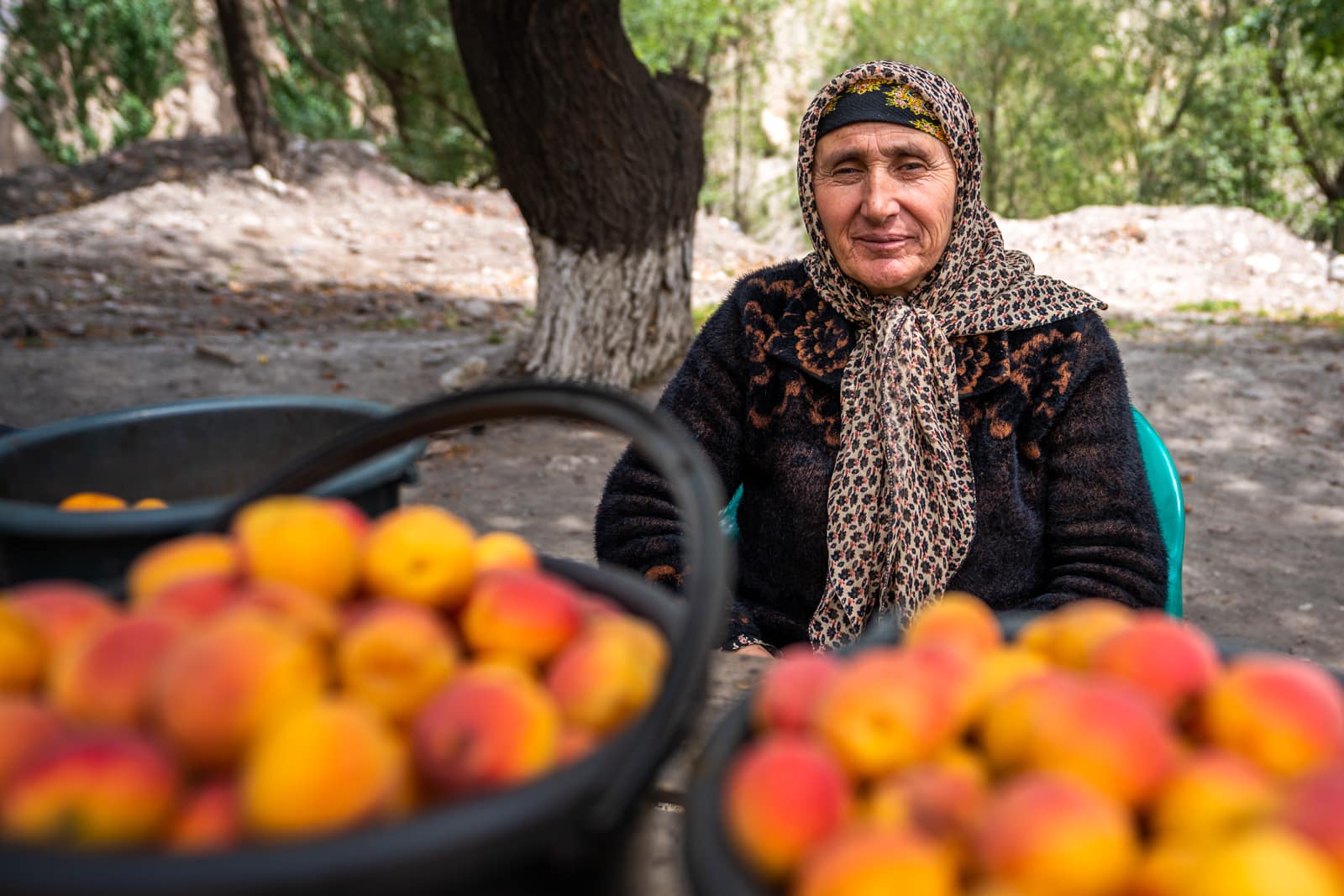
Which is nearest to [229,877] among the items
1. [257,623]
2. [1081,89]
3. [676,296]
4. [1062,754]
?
[257,623]

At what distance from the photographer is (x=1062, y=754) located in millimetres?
675

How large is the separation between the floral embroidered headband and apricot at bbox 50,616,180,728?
6.32 ft

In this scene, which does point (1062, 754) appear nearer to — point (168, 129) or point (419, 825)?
point (419, 825)

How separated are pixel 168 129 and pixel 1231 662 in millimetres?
23340

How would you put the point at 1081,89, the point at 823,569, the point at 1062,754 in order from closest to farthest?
the point at 1062,754, the point at 823,569, the point at 1081,89

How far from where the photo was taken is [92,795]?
22.9 inches

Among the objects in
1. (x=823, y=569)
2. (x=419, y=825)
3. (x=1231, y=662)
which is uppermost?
(x=419, y=825)

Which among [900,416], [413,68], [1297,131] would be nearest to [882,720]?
[900,416]

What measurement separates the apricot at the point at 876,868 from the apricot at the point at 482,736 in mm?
180

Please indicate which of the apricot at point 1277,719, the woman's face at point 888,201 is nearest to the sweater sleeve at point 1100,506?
the woman's face at point 888,201

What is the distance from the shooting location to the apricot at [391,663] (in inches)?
27.7

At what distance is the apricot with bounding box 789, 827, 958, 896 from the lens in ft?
1.92

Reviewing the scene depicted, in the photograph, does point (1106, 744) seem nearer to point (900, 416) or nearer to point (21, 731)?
point (21, 731)

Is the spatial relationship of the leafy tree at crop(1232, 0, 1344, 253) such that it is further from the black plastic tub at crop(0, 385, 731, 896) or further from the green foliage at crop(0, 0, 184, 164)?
the green foliage at crop(0, 0, 184, 164)
